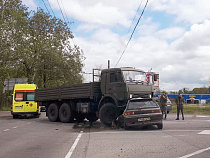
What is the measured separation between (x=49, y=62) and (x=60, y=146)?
100 ft

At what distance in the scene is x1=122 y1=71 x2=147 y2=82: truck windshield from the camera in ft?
44.3

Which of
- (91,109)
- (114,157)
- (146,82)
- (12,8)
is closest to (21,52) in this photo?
(12,8)

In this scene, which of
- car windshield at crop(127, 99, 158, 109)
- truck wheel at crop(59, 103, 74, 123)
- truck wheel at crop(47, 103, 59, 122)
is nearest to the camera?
car windshield at crop(127, 99, 158, 109)

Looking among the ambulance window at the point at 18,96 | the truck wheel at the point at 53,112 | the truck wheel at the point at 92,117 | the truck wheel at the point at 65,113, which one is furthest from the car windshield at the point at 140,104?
the ambulance window at the point at 18,96

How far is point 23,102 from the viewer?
2064cm

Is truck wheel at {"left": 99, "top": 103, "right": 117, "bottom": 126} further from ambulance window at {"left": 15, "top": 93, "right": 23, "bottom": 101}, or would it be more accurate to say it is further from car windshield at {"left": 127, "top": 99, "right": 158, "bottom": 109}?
ambulance window at {"left": 15, "top": 93, "right": 23, "bottom": 101}

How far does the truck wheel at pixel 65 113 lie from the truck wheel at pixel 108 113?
315 cm

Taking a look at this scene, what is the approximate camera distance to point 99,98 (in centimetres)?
1487

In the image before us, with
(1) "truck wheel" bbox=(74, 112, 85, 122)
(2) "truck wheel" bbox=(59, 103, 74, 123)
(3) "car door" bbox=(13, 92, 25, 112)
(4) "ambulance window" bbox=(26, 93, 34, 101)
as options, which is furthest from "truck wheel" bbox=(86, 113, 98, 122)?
(3) "car door" bbox=(13, 92, 25, 112)

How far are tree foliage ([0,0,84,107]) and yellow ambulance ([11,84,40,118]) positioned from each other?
1071cm

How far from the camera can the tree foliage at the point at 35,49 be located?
102 ft

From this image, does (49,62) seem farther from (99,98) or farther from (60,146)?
(60,146)

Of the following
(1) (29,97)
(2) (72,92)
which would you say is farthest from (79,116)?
(1) (29,97)

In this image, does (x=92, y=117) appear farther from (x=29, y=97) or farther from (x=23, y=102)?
(x=23, y=102)
